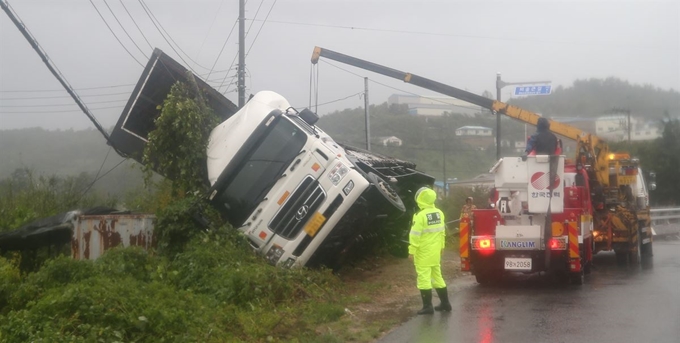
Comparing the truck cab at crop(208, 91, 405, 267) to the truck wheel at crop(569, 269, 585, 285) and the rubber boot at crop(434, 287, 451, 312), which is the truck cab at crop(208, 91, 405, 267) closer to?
the rubber boot at crop(434, 287, 451, 312)

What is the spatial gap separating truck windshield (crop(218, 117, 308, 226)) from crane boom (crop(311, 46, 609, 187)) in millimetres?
6256

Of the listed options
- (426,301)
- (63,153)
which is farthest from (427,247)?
(63,153)

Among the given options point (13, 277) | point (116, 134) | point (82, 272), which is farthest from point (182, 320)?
point (116, 134)

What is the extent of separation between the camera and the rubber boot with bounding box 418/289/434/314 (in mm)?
8992

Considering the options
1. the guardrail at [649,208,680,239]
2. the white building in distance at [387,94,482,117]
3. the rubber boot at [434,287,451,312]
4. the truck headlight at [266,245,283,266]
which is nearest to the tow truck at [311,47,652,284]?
the rubber boot at [434,287,451,312]

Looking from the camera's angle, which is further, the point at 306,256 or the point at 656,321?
the point at 306,256

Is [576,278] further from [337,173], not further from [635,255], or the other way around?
[635,255]

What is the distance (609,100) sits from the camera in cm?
1812

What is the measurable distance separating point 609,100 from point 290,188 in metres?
10.9

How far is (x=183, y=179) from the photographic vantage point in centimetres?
1152

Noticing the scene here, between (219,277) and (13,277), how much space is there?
2375 mm

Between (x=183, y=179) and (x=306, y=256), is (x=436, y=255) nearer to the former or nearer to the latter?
(x=306, y=256)

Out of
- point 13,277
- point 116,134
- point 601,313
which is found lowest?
point 601,313

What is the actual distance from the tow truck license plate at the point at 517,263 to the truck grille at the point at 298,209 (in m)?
3.25
